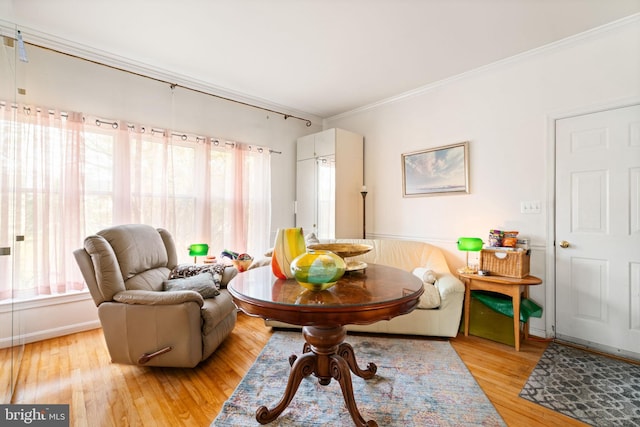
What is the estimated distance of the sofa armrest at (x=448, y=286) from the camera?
8.28 feet

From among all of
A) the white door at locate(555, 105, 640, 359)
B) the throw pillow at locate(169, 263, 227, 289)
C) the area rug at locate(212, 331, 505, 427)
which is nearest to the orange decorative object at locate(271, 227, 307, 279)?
the area rug at locate(212, 331, 505, 427)

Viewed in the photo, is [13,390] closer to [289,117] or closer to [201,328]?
[201,328]

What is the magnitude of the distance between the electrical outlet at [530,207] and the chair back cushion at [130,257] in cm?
343

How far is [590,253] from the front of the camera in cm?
240

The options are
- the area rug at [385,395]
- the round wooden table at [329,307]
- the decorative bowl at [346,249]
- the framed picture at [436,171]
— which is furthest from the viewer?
the framed picture at [436,171]

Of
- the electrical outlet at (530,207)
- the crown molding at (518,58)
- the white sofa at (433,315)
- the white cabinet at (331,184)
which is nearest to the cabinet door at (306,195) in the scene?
the white cabinet at (331,184)

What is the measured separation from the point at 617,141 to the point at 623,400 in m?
1.92

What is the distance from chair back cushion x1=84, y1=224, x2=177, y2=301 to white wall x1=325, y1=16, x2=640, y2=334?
2721 millimetres

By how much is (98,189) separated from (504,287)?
3.93m

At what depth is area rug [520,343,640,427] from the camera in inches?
63.3

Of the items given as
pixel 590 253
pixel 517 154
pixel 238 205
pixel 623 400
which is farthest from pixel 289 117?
pixel 623 400

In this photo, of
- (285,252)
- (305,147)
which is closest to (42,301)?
(285,252)

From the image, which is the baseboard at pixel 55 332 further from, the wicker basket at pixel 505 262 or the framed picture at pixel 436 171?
the wicker basket at pixel 505 262
